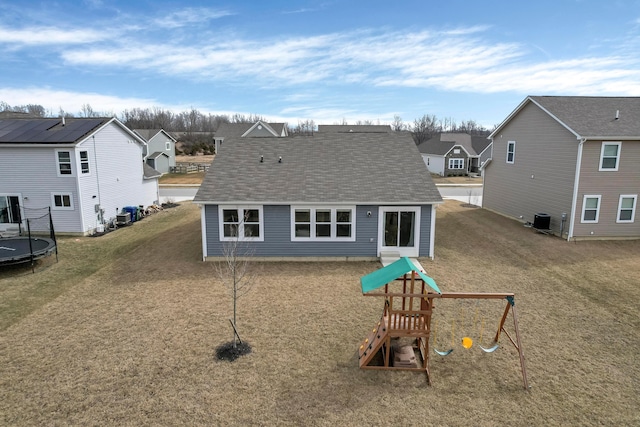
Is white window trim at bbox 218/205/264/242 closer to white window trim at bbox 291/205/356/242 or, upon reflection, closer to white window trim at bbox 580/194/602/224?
white window trim at bbox 291/205/356/242

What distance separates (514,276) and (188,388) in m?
12.0

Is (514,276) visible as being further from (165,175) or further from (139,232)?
(165,175)

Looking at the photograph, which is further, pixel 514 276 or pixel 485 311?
pixel 514 276

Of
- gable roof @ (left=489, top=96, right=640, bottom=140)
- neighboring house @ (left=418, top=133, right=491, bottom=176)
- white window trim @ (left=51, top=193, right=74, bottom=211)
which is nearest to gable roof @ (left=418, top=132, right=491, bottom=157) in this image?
neighboring house @ (left=418, top=133, right=491, bottom=176)

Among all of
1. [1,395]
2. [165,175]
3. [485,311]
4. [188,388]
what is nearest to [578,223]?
[485,311]

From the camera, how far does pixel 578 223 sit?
18.8 m

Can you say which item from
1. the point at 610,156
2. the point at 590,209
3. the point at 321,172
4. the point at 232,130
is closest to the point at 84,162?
the point at 321,172

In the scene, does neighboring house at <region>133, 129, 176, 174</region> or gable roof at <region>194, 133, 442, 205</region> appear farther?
neighboring house at <region>133, 129, 176, 174</region>

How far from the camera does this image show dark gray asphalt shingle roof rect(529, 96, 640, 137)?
1844 cm

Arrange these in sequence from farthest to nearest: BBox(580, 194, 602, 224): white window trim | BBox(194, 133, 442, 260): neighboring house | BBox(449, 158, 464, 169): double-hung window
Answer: BBox(449, 158, 464, 169): double-hung window → BBox(580, 194, 602, 224): white window trim → BBox(194, 133, 442, 260): neighboring house

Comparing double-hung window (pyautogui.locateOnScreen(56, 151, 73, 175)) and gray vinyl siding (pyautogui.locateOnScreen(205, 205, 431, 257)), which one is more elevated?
double-hung window (pyautogui.locateOnScreen(56, 151, 73, 175))

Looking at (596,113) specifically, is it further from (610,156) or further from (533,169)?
(533,169)

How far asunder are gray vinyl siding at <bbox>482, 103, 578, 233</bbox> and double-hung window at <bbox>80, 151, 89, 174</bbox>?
24768mm

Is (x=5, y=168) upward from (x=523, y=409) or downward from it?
upward
